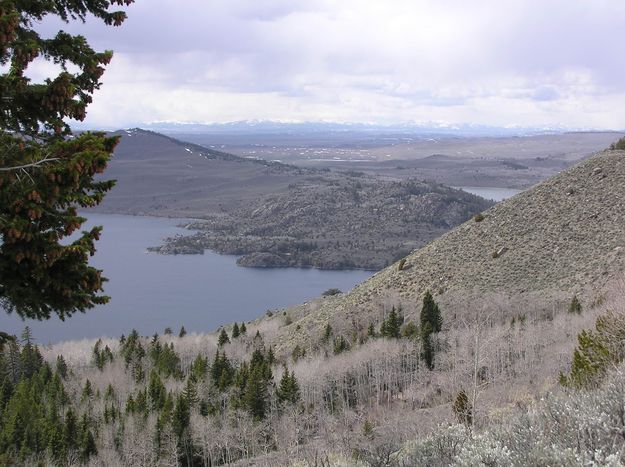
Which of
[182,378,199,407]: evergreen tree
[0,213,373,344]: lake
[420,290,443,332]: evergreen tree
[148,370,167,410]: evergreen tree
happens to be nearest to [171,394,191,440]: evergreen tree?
[182,378,199,407]: evergreen tree

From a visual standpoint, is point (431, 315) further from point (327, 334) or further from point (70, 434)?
point (70, 434)

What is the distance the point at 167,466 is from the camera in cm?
3078

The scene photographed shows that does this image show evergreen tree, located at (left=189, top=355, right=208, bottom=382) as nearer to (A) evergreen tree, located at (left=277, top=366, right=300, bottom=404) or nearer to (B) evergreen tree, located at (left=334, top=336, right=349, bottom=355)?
(A) evergreen tree, located at (left=277, top=366, right=300, bottom=404)

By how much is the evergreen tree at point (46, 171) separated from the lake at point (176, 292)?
261 feet

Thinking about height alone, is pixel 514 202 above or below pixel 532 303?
above

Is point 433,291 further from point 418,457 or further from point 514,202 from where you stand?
point 418,457

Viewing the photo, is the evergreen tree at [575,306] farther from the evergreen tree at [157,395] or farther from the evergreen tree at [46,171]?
the evergreen tree at [46,171]

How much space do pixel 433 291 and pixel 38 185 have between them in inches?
1640

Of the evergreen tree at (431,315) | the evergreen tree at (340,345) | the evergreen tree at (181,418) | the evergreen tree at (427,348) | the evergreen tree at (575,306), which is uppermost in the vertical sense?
the evergreen tree at (575,306)

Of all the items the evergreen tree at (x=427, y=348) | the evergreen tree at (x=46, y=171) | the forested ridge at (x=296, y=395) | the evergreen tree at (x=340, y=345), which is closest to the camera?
the evergreen tree at (x=46, y=171)

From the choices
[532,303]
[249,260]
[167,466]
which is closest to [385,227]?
[249,260]

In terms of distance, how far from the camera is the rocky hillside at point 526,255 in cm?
3984

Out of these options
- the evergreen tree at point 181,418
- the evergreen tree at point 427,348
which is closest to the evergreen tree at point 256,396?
the evergreen tree at point 181,418

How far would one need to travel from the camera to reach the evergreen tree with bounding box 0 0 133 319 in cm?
511
